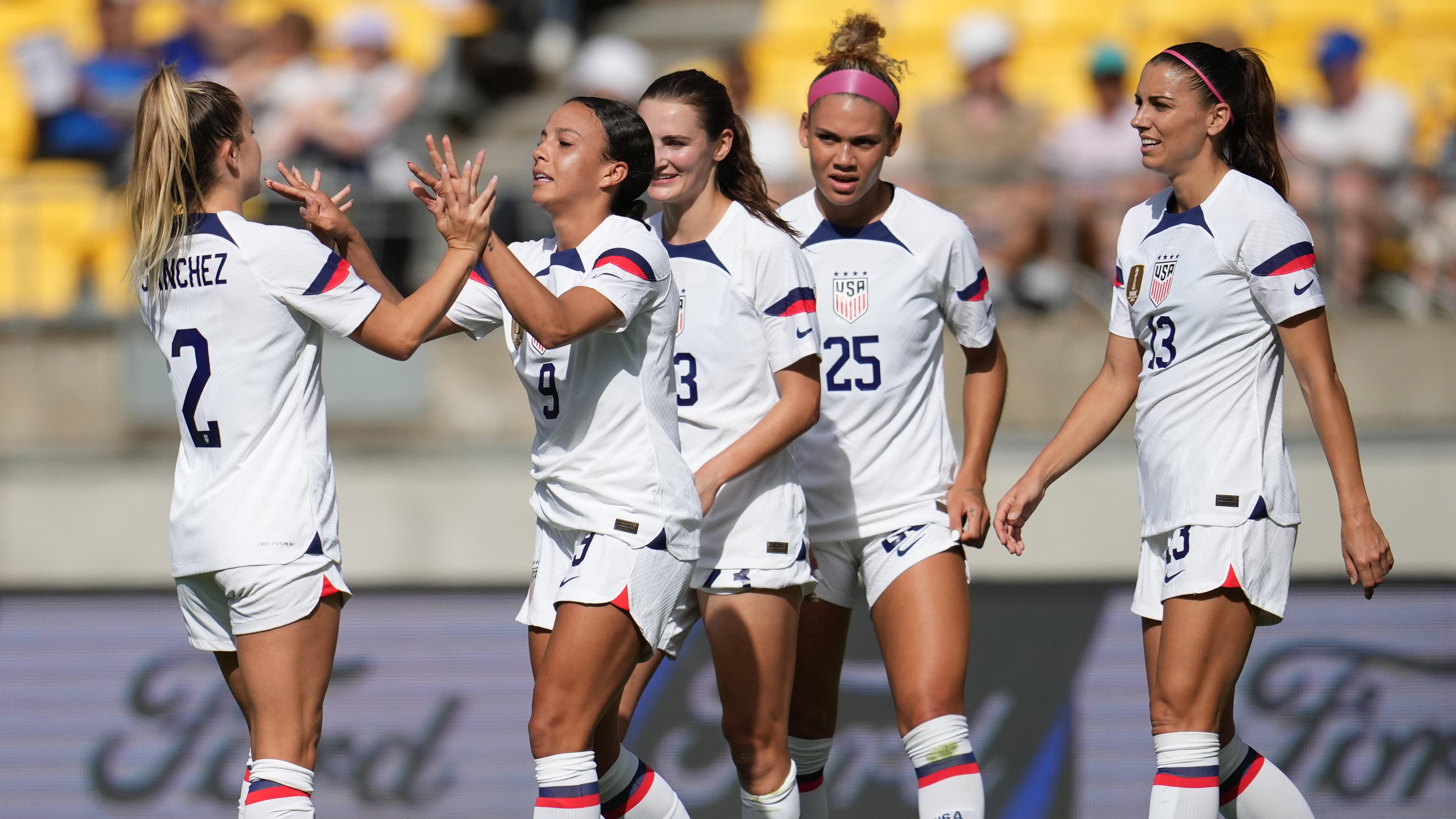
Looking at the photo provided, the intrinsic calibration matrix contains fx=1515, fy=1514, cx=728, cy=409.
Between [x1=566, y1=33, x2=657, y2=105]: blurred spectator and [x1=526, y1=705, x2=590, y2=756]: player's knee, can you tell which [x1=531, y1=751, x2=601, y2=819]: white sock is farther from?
[x1=566, y1=33, x2=657, y2=105]: blurred spectator

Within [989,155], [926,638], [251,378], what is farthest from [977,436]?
[989,155]

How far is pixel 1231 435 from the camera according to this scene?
388cm

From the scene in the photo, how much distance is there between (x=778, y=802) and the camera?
4.17 metres

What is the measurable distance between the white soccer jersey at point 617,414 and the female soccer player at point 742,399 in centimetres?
37

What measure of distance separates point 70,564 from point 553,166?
415cm

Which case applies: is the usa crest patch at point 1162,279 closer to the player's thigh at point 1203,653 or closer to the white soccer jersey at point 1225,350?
the white soccer jersey at point 1225,350

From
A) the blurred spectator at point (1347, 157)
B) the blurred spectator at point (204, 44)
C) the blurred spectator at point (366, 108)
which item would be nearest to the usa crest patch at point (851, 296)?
the blurred spectator at point (1347, 157)

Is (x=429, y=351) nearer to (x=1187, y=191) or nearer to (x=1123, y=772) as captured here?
(x=1123, y=772)

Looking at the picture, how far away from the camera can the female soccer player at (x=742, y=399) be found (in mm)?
4125

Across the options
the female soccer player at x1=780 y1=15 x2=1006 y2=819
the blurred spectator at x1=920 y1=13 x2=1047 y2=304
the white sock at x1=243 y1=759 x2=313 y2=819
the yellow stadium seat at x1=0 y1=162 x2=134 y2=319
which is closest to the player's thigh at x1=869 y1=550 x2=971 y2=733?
the female soccer player at x1=780 y1=15 x2=1006 y2=819

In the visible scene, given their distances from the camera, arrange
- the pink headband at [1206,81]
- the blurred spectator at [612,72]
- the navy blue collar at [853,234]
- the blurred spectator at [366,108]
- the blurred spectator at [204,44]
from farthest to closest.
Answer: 1. the blurred spectator at [204,44]
2. the blurred spectator at [612,72]
3. the blurred spectator at [366,108]
4. the navy blue collar at [853,234]
5. the pink headband at [1206,81]

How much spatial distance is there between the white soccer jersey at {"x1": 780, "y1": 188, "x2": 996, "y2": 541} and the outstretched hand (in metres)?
1.40

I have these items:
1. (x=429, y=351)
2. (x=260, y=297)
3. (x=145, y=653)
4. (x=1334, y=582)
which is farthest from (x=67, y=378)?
(x=1334, y=582)

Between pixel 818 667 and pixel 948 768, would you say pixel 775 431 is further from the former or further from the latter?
pixel 948 768
